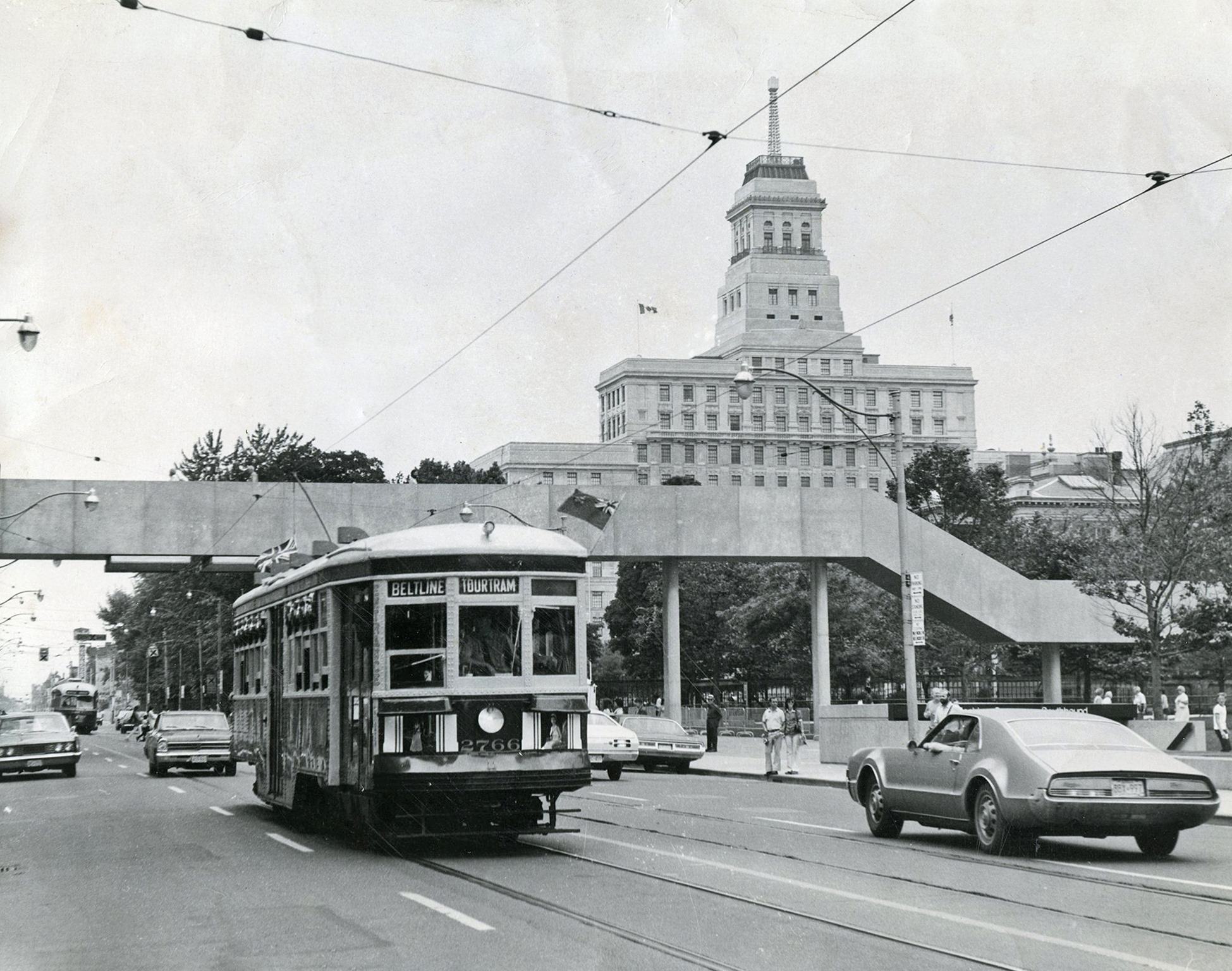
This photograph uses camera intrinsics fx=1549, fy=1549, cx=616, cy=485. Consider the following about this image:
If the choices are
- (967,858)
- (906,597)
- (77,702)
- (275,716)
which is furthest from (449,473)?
(967,858)

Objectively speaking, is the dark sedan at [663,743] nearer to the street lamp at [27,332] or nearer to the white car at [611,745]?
the white car at [611,745]

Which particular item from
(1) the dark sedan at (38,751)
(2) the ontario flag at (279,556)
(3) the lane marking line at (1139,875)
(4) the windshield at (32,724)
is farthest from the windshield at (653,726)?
(3) the lane marking line at (1139,875)

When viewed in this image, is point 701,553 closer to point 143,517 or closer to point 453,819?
point 143,517

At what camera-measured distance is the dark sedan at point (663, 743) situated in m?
34.5

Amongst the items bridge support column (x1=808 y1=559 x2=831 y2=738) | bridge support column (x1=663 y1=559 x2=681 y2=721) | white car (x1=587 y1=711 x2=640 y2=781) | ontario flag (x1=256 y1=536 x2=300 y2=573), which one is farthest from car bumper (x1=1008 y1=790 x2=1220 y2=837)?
bridge support column (x1=808 y1=559 x2=831 y2=738)

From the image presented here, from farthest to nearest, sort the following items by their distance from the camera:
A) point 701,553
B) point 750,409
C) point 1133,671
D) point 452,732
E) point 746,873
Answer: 1. point 750,409
2. point 1133,671
3. point 701,553
4. point 452,732
5. point 746,873

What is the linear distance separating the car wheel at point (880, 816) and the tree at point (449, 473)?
3046 inches

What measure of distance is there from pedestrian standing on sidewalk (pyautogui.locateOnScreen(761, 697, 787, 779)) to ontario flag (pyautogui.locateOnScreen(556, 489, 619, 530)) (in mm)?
9733

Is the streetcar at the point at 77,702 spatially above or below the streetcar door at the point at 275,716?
below

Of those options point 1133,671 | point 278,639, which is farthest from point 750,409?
point 278,639

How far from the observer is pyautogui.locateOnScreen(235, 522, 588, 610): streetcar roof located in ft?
48.8

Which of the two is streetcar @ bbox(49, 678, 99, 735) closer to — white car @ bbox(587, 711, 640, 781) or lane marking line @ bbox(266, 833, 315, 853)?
white car @ bbox(587, 711, 640, 781)

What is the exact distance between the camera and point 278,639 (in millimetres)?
18828

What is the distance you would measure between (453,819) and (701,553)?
86.5ft
